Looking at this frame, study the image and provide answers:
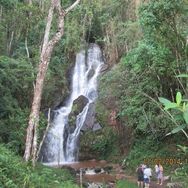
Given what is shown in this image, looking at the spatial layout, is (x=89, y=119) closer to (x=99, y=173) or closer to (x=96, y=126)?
(x=96, y=126)

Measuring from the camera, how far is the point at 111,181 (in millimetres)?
17094

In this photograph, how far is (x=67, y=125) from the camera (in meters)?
24.6

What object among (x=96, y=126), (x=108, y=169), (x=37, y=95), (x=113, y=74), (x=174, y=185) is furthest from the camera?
(x=96, y=126)

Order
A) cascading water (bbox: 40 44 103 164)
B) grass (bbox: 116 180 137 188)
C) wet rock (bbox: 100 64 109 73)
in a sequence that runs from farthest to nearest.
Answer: wet rock (bbox: 100 64 109 73) → cascading water (bbox: 40 44 103 164) → grass (bbox: 116 180 137 188)

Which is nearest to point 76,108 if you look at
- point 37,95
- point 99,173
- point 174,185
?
point 99,173

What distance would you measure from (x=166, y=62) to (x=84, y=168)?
24.6ft

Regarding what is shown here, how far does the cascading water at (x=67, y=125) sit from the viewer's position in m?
23.4

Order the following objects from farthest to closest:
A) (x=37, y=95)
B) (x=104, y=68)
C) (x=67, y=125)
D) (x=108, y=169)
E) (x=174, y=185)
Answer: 1. (x=104, y=68)
2. (x=67, y=125)
3. (x=108, y=169)
4. (x=174, y=185)
5. (x=37, y=95)

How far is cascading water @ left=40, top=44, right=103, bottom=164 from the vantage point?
23438 millimetres

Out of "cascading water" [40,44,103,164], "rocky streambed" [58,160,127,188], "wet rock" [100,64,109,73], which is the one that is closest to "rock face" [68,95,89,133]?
"cascading water" [40,44,103,164]

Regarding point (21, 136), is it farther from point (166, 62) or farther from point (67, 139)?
point (166, 62)
